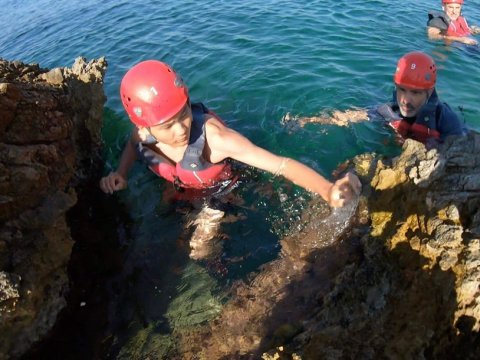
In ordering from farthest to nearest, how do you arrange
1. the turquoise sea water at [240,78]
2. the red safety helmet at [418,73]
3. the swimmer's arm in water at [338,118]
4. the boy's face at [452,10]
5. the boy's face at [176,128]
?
the boy's face at [452,10]
the swimmer's arm in water at [338,118]
the red safety helmet at [418,73]
the turquoise sea water at [240,78]
the boy's face at [176,128]

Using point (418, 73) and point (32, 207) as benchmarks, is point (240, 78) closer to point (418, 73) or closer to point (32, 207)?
point (418, 73)

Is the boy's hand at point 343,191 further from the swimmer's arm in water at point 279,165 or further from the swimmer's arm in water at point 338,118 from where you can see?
the swimmer's arm in water at point 338,118

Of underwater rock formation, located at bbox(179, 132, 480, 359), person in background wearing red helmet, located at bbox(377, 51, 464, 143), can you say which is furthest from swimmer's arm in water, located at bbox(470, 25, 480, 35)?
underwater rock formation, located at bbox(179, 132, 480, 359)

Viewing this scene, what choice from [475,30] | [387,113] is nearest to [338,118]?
[387,113]

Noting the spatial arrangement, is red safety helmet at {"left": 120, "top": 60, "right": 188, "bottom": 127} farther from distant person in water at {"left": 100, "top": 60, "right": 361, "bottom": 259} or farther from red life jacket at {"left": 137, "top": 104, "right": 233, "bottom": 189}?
red life jacket at {"left": 137, "top": 104, "right": 233, "bottom": 189}

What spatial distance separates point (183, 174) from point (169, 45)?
6.03 meters

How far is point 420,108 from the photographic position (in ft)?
18.2

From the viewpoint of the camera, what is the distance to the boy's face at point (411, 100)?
224 inches

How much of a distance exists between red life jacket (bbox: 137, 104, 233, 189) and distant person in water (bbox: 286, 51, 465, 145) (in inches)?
110

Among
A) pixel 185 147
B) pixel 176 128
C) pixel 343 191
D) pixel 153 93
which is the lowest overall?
pixel 185 147

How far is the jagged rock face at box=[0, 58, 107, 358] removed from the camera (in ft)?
9.78

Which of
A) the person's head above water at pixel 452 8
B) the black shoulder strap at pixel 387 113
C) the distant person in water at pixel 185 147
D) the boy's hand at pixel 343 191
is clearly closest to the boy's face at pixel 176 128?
the distant person in water at pixel 185 147

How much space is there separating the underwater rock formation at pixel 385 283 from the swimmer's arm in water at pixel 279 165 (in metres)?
0.31

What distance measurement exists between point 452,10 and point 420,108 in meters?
5.77
